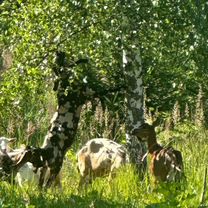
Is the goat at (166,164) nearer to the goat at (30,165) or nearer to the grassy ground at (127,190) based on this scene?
the grassy ground at (127,190)

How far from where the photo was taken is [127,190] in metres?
8.84

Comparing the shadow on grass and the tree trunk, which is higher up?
the tree trunk

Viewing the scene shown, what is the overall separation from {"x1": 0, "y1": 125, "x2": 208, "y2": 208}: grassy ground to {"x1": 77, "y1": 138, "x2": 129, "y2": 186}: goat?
0.24 m

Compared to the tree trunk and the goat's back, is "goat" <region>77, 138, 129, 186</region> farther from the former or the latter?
the tree trunk

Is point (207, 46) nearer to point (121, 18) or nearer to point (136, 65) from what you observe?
point (121, 18)

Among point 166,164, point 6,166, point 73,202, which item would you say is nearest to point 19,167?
point 6,166

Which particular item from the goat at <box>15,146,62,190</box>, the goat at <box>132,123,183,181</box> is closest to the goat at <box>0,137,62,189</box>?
the goat at <box>15,146,62,190</box>

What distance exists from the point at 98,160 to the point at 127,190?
3.18 feet

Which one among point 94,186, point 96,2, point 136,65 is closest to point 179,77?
point 136,65

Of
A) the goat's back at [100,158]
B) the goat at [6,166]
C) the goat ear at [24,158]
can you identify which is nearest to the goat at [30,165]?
the goat ear at [24,158]

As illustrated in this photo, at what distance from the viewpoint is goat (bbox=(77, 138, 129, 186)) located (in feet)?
31.6

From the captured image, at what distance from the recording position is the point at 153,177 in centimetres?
845

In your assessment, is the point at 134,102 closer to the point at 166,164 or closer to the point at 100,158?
the point at 100,158

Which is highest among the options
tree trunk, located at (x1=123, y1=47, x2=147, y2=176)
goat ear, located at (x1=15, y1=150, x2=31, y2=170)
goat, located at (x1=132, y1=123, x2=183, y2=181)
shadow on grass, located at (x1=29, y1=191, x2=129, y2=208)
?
tree trunk, located at (x1=123, y1=47, x2=147, y2=176)
